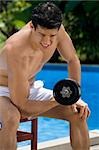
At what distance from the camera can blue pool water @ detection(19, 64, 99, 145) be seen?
6168 mm

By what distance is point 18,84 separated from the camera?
3125mm

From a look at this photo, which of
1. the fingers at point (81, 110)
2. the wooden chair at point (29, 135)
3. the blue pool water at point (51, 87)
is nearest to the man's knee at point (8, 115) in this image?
the fingers at point (81, 110)

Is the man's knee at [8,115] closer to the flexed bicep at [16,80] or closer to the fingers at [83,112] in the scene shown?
the flexed bicep at [16,80]

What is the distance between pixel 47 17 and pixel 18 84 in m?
0.47

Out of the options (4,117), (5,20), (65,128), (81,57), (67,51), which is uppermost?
(67,51)

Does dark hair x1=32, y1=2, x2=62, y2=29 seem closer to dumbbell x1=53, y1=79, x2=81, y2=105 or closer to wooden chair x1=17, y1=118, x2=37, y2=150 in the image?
dumbbell x1=53, y1=79, x2=81, y2=105

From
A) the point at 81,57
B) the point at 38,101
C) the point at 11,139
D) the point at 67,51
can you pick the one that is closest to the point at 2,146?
the point at 11,139

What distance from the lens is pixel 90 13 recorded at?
16219 mm

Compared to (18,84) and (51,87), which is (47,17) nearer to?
(18,84)

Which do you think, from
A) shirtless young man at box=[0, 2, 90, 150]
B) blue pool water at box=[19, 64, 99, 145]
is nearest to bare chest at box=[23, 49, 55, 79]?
shirtless young man at box=[0, 2, 90, 150]

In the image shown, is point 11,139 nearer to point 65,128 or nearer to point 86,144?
point 86,144

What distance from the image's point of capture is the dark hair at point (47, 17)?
2963 millimetres

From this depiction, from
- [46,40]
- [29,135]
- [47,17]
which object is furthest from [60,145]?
[47,17]

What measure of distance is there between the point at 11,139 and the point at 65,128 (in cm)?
342
